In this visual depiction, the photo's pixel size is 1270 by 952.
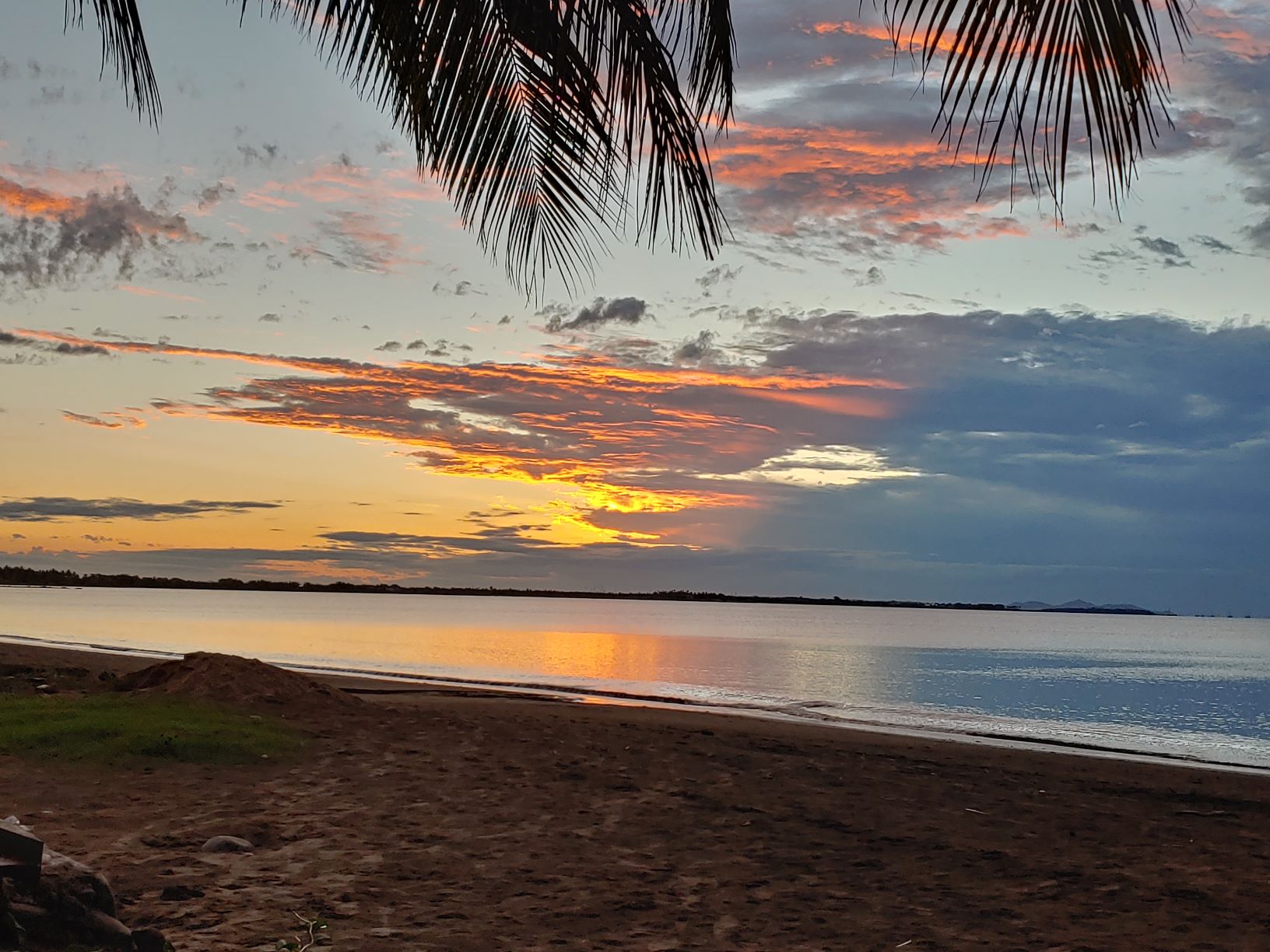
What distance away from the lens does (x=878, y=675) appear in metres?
40.3

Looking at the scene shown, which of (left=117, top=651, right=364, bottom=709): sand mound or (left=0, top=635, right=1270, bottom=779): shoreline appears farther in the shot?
(left=0, top=635, right=1270, bottom=779): shoreline

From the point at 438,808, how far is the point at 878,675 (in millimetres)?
33780

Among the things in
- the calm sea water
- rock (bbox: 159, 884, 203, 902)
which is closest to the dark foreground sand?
rock (bbox: 159, 884, 203, 902)

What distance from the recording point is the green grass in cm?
1004

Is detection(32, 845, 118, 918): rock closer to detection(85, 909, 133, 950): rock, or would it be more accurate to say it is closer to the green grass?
detection(85, 909, 133, 950): rock

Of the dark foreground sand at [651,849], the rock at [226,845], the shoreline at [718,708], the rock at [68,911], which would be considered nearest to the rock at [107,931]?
the rock at [68,911]

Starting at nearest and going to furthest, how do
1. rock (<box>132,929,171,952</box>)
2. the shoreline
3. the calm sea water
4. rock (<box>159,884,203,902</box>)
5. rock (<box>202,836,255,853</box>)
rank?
1. rock (<box>132,929,171,952</box>)
2. rock (<box>159,884,203,902</box>)
3. rock (<box>202,836,255,853</box>)
4. the shoreline
5. the calm sea water

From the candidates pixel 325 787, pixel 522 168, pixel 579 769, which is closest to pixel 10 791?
pixel 325 787

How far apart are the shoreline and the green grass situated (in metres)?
7.33

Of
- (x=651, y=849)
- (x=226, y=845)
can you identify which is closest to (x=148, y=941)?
(x=226, y=845)

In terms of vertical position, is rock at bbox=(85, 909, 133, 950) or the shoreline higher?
rock at bbox=(85, 909, 133, 950)

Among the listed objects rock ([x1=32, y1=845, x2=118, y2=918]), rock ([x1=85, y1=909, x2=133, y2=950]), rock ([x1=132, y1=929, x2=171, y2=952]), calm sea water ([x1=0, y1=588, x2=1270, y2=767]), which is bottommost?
calm sea water ([x1=0, y1=588, x2=1270, y2=767])

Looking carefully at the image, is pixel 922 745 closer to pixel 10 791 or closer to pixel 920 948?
pixel 920 948

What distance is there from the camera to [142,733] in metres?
10.5
